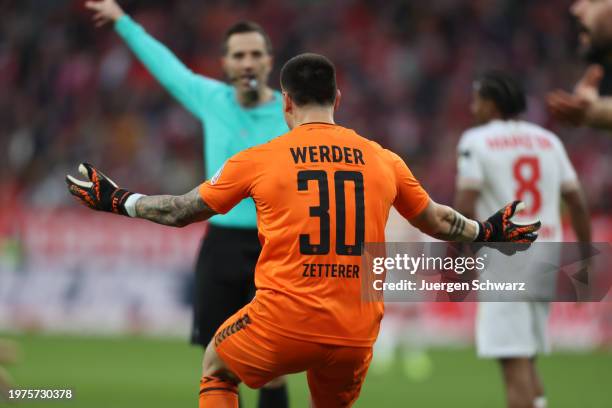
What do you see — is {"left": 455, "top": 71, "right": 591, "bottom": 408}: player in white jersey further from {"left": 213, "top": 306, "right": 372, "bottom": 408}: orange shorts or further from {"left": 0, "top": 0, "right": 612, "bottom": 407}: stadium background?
{"left": 0, "top": 0, "right": 612, "bottom": 407}: stadium background

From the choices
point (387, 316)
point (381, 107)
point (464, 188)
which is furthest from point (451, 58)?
point (464, 188)

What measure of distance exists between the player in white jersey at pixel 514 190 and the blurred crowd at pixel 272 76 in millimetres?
9157

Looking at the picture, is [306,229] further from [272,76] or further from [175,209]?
[272,76]

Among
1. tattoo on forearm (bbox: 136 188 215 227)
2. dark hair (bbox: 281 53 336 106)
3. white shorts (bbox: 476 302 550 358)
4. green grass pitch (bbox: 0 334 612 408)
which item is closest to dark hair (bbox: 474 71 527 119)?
white shorts (bbox: 476 302 550 358)

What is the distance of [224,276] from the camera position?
6863 mm

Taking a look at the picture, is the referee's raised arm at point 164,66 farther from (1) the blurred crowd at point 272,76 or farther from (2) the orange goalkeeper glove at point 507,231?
(1) the blurred crowd at point 272,76

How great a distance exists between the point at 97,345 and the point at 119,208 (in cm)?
914

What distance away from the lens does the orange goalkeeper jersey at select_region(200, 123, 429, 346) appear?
A: 489 cm

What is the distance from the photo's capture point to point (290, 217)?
4906 mm

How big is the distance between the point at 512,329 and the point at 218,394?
8.50ft

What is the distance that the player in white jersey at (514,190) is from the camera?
7.05 metres

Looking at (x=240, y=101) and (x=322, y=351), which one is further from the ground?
→ (x=240, y=101)

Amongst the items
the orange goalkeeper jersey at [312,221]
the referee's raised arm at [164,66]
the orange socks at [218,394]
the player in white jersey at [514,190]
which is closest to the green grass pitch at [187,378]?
the player in white jersey at [514,190]

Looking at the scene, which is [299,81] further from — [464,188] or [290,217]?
[464,188]
